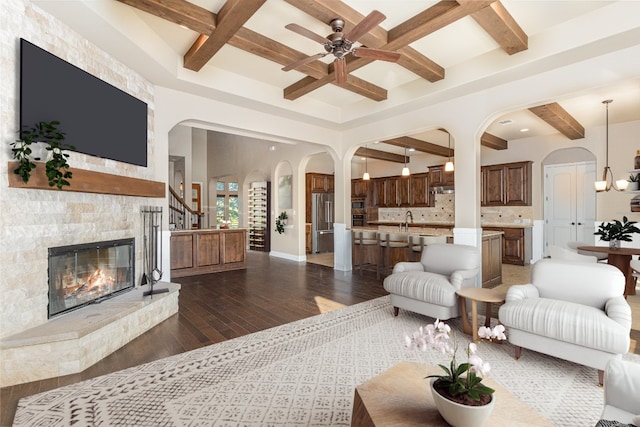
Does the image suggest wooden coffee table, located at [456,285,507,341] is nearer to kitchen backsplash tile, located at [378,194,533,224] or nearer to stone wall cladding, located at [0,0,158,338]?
stone wall cladding, located at [0,0,158,338]

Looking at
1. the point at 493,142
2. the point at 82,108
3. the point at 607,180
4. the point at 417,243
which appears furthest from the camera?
the point at 493,142

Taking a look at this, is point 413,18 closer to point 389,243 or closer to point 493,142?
point 389,243

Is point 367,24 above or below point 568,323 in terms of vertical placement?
above

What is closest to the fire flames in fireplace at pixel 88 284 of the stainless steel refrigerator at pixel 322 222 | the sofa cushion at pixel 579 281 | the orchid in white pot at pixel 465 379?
the orchid in white pot at pixel 465 379

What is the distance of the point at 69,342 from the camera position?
250 cm

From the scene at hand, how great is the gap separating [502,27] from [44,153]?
174 inches

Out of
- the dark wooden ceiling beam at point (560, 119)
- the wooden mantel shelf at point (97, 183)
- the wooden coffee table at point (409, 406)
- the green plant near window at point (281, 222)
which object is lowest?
the wooden coffee table at point (409, 406)

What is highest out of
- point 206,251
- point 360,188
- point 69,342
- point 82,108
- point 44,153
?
point 82,108

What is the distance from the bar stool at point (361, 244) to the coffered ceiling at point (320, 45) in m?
2.44

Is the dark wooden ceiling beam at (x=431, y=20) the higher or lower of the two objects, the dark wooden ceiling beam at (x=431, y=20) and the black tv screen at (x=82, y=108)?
the higher

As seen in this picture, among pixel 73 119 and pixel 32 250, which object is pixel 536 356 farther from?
pixel 73 119

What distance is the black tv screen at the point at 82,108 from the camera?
2633 mm

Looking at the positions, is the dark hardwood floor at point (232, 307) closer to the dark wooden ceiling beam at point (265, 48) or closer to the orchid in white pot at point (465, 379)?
the orchid in white pot at point (465, 379)

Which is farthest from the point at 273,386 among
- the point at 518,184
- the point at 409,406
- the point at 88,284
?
the point at 518,184
